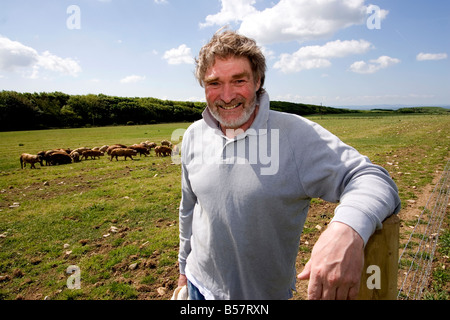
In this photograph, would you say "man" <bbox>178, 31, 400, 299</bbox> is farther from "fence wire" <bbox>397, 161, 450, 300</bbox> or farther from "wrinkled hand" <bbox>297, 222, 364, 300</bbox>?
"fence wire" <bbox>397, 161, 450, 300</bbox>

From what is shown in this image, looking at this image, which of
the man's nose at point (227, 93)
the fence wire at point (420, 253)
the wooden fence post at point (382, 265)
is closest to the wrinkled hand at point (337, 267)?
the wooden fence post at point (382, 265)

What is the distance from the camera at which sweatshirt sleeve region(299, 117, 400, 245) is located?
1164 mm

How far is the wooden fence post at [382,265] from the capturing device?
3.84 feet

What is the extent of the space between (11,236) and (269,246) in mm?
7581

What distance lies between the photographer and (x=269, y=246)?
1.83 meters

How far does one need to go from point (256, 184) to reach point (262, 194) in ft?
0.27

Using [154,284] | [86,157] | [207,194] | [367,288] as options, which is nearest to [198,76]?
[207,194]

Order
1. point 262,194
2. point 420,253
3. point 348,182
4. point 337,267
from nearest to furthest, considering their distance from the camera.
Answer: point 337,267 → point 348,182 → point 262,194 → point 420,253

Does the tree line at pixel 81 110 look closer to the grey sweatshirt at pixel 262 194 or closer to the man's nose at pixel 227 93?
the man's nose at pixel 227 93

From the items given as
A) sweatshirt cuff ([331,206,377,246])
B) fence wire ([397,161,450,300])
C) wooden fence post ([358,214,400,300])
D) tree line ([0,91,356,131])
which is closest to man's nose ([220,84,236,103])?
sweatshirt cuff ([331,206,377,246])

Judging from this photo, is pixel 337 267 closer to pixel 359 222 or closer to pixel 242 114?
pixel 359 222

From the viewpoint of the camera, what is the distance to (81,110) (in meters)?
72.8

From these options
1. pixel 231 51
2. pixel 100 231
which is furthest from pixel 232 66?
pixel 100 231
